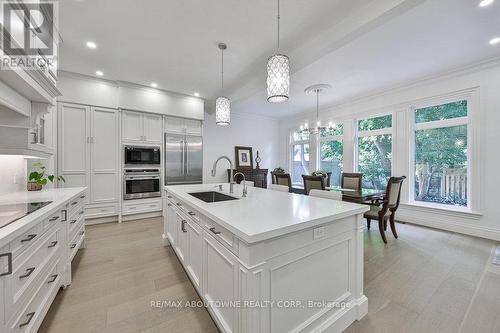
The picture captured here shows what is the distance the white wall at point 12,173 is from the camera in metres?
2.12

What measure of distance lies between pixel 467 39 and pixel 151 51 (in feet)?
14.4

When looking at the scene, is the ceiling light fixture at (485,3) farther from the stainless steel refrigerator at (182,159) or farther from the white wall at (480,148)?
the stainless steel refrigerator at (182,159)

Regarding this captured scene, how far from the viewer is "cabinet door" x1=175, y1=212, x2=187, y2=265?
2.02 m

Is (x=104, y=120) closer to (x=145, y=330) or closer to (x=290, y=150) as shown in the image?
(x=145, y=330)

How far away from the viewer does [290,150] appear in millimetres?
7070

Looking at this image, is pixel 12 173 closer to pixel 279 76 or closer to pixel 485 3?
pixel 279 76

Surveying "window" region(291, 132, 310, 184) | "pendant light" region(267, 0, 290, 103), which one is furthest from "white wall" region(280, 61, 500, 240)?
"pendant light" region(267, 0, 290, 103)

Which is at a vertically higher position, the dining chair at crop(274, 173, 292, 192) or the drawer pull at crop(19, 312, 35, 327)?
the dining chair at crop(274, 173, 292, 192)

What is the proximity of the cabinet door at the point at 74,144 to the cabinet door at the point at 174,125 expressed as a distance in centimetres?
143

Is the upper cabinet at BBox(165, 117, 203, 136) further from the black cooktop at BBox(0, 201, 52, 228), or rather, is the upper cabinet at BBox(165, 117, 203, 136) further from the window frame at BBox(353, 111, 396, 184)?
the window frame at BBox(353, 111, 396, 184)

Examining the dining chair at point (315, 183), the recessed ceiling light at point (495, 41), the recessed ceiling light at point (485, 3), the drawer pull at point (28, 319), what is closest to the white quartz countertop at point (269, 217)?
the drawer pull at point (28, 319)

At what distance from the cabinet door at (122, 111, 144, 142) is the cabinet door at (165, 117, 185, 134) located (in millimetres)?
532

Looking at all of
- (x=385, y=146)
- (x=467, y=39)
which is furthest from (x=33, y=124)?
(x=385, y=146)

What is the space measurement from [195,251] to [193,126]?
3793 mm
